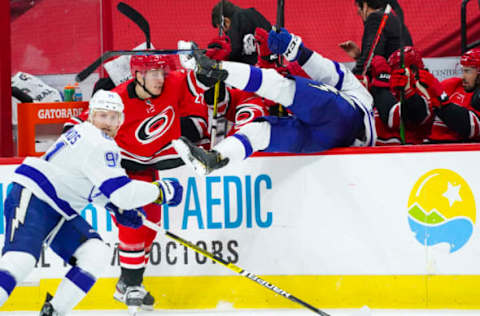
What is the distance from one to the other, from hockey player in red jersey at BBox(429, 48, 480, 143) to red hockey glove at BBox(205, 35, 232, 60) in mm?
1111

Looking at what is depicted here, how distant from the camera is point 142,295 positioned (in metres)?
3.21

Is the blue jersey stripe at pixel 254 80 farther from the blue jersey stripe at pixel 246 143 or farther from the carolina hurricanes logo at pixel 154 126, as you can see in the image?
the carolina hurricanes logo at pixel 154 126

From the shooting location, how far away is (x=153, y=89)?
3.47 metres

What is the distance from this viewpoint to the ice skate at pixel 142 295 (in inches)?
127

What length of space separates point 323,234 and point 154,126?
102 cm

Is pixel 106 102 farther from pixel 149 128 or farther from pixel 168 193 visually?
pixel 149 128

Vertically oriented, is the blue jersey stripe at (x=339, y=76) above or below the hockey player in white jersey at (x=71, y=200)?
above

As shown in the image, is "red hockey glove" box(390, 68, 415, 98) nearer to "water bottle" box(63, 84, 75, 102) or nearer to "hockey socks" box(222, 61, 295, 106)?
"hockey socks" box(222, 61, 295, 106)

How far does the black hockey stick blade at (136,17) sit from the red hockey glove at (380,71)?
3.88 ft

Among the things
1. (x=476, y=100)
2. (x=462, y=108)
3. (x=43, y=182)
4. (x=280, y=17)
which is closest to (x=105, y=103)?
(x=43, y=182)

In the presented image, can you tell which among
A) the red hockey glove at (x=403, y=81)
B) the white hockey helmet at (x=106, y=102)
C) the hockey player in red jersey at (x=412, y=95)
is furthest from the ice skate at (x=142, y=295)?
the red hockey glove at (x=403, y=81)

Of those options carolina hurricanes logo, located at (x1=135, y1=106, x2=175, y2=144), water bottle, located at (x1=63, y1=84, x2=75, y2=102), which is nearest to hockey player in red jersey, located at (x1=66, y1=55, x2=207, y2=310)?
carolina hurricanes logo, located at (x1=135, y1=106, x2=175, y2=144)

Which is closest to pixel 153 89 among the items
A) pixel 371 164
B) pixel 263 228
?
pixel 263 228

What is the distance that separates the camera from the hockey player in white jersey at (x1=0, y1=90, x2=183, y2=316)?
2771mm
